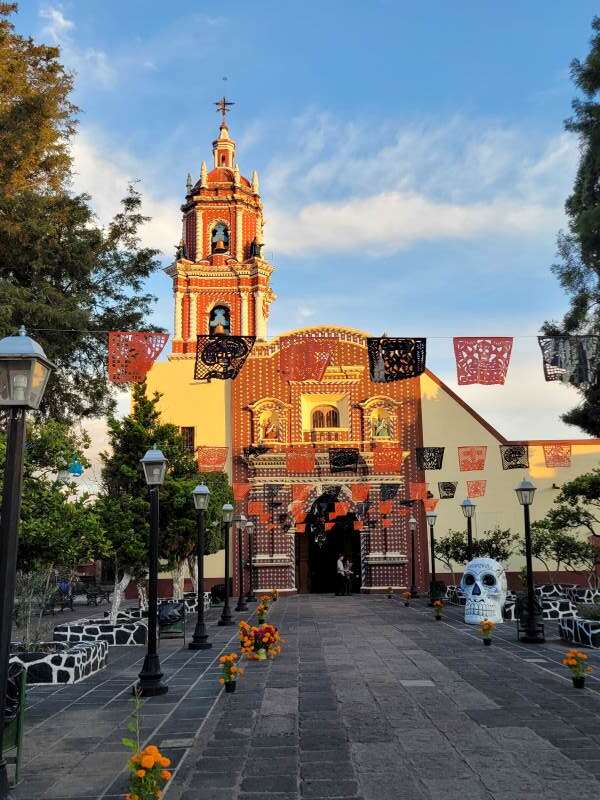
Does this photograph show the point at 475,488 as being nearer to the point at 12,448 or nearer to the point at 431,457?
the point at 431,457

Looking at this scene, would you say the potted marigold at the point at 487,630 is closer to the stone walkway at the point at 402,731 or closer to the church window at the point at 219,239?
the stone walkway at the point at 402,731

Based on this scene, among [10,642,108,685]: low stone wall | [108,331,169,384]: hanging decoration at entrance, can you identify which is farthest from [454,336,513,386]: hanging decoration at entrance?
[10,642,108,685]: low stone wall

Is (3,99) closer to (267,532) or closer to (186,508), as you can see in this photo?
(186,508)

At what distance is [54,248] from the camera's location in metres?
18.6

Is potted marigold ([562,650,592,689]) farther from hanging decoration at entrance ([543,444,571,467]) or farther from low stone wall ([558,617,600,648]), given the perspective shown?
hanging decoration at entrance ([543,444,571,467])

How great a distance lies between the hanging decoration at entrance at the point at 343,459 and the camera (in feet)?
104

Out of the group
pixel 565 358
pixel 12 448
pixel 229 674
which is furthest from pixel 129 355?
pixel 12 448

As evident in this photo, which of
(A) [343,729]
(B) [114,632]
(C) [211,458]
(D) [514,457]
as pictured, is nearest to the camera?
(A) [343,729]

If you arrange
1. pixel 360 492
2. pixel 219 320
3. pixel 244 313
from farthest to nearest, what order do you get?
pixel 219 320, pixel 244 313, pixel 360 492

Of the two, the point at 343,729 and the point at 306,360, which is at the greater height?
the point at 306,360

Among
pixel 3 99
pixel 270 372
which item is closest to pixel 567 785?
pixel 3 99

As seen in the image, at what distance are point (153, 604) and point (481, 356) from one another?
9473mm

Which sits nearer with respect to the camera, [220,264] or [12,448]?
[12,448]

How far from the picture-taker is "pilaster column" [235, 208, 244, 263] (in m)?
38.3
